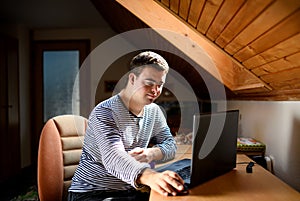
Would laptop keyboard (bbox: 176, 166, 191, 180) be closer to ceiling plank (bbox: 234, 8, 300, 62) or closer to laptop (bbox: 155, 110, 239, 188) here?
laptop (bbox: 155, 110, 239, 188)

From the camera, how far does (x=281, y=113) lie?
139 centimetres

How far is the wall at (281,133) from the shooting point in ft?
4.04

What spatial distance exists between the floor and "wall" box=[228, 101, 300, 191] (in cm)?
265

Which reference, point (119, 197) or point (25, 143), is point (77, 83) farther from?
point (119, 197)

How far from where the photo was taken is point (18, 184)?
3180 millimetres

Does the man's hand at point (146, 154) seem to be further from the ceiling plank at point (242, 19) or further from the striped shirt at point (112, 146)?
the ceiling plank at point (242, 19)

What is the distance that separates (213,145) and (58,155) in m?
0.82

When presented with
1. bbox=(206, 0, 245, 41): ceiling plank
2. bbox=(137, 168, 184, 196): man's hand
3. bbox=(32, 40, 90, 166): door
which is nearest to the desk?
bbox=(137, 168, 184, 196): man's hand

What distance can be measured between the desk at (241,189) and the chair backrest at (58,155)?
0.66 metres

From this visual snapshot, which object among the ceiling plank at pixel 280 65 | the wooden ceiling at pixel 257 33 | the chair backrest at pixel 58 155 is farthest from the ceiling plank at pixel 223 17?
the chair backrest at pixel 58 155

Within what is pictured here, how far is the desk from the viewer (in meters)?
0.87

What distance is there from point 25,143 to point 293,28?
12.7ft

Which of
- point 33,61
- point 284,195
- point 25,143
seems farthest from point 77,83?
point 284,195

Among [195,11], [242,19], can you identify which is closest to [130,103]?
[195,11]
